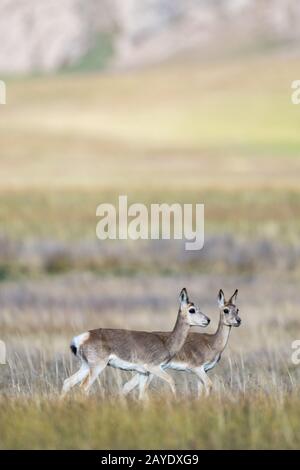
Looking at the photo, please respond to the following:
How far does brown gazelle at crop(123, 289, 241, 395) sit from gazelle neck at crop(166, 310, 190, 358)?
0.28 feet

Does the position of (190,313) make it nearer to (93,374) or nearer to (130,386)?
(130,386)

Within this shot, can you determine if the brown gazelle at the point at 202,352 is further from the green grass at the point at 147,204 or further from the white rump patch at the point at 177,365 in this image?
the green grass at the point at 147,204

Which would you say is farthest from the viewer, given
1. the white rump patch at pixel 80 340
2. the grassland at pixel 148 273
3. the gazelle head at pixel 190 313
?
the gazelle head at pixel 190 313

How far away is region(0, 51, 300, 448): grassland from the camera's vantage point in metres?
8.41

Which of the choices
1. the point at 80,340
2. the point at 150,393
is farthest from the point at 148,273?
the point at 80,340

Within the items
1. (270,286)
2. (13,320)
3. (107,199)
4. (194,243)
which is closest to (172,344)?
(13,320)

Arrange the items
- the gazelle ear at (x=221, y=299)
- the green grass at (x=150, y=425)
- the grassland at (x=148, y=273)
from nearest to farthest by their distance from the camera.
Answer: the green grass at (x=150, y=425) → the grassland at (x=148, y=273) → the gazelle ear at (x=221, y=299)

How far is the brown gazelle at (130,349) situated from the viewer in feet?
29.1

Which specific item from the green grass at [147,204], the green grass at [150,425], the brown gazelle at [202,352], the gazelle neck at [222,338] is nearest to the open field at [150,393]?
the green grass at [150,425]

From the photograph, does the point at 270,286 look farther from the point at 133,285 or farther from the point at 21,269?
the point at 21,269

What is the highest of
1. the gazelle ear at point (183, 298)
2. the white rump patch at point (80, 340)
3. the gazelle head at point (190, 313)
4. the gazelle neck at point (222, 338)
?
the gazelle ear at point (183, 298)

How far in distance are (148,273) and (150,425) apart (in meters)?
17.4

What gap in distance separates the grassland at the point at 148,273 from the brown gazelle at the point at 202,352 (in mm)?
186

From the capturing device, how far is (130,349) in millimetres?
8977
